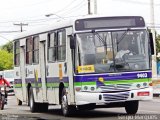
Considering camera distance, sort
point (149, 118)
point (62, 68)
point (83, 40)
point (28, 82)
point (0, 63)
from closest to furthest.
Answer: point (149, 118), point (83, 40), point (62, 68), point (28, 82), point (0, 63)

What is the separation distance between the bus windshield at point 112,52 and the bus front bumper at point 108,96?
2.28ft

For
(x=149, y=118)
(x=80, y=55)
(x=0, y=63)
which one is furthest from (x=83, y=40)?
(x=0, y=63)

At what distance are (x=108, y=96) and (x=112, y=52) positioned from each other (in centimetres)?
134

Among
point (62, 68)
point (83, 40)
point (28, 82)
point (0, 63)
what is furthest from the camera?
point (0, 63)

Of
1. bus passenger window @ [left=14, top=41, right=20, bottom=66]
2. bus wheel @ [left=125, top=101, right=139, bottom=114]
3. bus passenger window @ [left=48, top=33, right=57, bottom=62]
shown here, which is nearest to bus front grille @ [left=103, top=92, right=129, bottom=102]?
bus wheel @ [left=125, top=101, right=139, bottom=114]

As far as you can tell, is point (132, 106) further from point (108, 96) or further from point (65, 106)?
point (65, 106)

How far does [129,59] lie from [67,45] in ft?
6.92

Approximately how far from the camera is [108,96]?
1702 centimetres

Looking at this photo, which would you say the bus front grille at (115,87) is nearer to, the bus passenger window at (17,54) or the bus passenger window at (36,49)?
the bus passenger window at (36,49)

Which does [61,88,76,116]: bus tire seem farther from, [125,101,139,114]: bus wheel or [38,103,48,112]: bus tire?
[38,103,48,112]: bus tire

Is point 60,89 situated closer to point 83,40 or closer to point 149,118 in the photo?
point 83,40

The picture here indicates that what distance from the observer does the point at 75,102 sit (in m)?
17.3

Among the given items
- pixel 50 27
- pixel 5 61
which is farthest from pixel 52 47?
pixel 5 61

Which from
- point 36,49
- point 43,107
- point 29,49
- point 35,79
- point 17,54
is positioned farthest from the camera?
point 17,54
